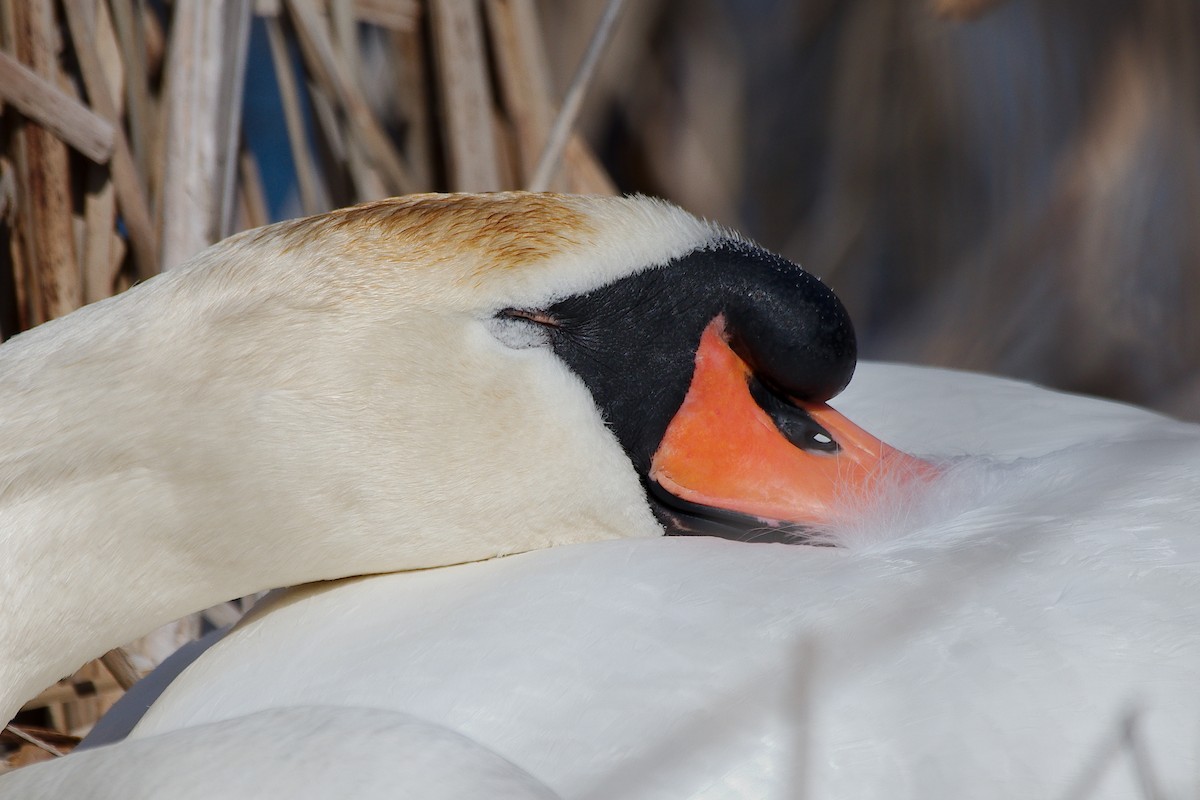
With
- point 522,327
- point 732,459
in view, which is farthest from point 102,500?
point 732,459

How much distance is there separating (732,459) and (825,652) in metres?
0.29

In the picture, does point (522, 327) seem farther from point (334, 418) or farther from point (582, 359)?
point (334, 418)

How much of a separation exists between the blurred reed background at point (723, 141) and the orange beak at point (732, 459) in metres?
0.84

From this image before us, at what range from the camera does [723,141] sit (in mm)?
2543

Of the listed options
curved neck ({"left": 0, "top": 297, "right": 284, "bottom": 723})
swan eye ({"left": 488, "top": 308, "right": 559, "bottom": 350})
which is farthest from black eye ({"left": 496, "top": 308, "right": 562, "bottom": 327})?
curved neck ({"left": 0, "top": 297, "right": 284, "bottom": 723})

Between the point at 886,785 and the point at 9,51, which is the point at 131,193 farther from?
the point at 886,785

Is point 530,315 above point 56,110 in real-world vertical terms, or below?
below

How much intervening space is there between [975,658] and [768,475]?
1.00 feet

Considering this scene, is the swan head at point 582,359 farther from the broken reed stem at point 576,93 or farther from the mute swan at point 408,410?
the broken reed stem at point 576,93

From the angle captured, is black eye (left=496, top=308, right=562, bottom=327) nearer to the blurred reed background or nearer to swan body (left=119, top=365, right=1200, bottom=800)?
swan body (left=119, top=365, right=1200, bottom=800)

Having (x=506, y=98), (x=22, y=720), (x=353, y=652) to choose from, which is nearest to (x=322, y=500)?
(x=353, y=652)

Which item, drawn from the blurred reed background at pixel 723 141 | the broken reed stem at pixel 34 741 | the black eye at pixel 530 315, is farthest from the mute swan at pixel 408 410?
the blurred reed background at pixel 723 141

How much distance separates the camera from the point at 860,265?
Answer: 2.50 m

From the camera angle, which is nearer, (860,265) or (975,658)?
(975,658)
